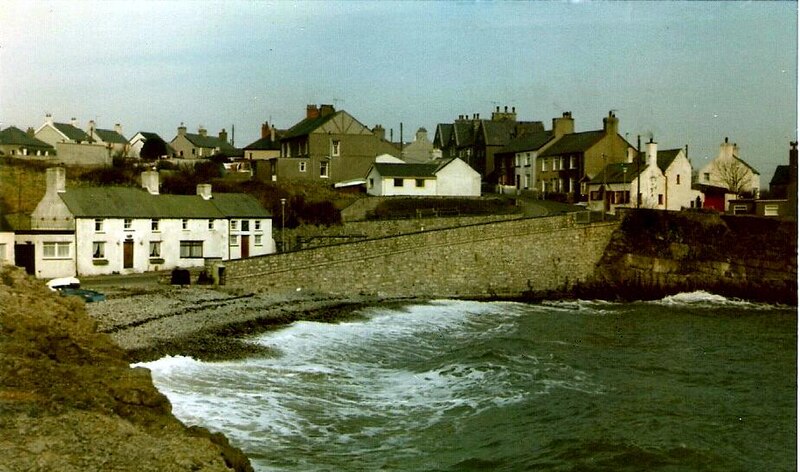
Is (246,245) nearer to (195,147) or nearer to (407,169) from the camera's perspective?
(407,169)

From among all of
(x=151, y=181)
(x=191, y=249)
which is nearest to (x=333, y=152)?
(x=151, y=181)

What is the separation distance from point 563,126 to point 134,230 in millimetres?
36061

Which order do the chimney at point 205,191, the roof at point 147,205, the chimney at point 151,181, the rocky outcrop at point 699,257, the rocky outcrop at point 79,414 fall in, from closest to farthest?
the rocky outcrop at point 79,414, the roof at point 147,205, the chimney at point 151,181, the rocky outcrop at point 699,257, the chimney at point 205,191

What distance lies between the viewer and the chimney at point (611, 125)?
5134 centimetres

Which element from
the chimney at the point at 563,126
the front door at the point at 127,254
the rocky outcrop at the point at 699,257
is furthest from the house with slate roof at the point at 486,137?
the front door at the point at 127,254

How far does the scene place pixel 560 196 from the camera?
2021 inches

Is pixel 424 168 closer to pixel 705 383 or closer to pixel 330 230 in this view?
pixel 330 230

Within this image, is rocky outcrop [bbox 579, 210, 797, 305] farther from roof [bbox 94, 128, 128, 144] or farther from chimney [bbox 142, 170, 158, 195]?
roof [bbox 94, 128, 128, 144]

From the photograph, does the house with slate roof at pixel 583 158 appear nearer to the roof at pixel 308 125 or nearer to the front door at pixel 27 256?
the roof at pixel 308 125

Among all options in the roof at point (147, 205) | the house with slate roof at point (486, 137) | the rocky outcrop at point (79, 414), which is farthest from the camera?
the house with slate roof at point (486, 137)

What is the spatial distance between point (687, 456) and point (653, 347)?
10.8 metres

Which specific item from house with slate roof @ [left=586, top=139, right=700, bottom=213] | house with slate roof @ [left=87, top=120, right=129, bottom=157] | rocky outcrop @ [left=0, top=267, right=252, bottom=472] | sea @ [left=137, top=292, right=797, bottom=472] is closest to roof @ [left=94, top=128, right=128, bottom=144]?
house with slate roof @ [left=87, top=120, right=129, bottom=157]

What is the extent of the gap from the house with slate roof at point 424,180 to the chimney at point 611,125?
1067 centimetres

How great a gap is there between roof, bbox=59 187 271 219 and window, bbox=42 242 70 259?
134 cm
